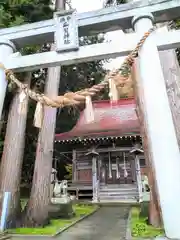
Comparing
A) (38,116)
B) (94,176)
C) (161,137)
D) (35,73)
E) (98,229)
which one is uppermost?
(35,73)

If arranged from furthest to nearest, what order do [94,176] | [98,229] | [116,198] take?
[94,176] < [116,198] < [98,229]

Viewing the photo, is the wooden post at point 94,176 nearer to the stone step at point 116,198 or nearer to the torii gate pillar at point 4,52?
the stone step at point 116,198

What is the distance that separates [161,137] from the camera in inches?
127

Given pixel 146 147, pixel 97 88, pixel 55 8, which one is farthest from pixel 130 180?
pixel 97 88

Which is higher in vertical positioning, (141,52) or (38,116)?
(141,52)

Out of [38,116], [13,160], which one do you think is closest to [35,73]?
[13,160]

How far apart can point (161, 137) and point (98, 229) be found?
16.2 ft

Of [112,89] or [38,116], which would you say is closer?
[112,89]

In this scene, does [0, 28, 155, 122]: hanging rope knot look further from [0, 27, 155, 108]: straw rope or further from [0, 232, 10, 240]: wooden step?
[0, 232, 10, 240]: wooden step

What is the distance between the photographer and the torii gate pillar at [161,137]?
9.77 ft

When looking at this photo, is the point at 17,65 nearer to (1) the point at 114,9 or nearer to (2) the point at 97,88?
(2) the point at 97,88

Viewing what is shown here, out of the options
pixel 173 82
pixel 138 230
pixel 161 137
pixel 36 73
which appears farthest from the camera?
pixel 36 73

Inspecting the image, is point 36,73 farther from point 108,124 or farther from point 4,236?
point 4,236

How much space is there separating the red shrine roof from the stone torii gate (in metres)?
6.95
